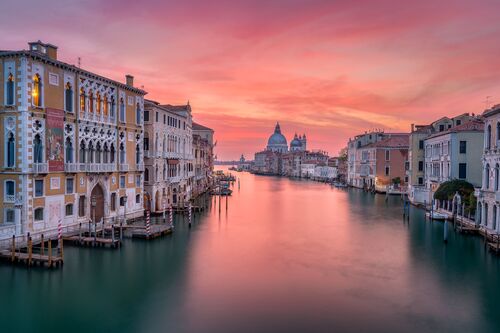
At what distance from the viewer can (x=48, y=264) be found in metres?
17.6

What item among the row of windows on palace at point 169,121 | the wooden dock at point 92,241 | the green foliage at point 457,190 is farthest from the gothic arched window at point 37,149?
the green foliage at point 457,190

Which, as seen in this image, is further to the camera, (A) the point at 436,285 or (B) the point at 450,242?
(B) the point at 450,242

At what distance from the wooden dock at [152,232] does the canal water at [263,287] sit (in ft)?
1.59

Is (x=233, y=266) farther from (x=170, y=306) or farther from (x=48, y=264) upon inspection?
(x=48, y=264)

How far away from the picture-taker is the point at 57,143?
21406 mm

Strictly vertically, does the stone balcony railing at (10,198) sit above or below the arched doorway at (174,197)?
above

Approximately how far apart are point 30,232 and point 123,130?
9651 mm

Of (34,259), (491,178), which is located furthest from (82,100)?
(491,178)

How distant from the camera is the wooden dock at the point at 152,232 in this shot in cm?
2405

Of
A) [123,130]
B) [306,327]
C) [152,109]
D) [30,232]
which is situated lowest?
[306,327]

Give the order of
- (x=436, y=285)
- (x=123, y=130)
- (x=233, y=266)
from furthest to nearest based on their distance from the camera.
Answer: (x=123, y=130) → (x=233, y=266) → (x=436, y=285)

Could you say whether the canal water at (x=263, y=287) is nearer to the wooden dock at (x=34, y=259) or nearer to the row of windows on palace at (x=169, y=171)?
the wooden dock at (x=34, y=259)

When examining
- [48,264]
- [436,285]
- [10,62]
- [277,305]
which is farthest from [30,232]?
[436,285]

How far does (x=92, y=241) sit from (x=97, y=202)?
4219mm
